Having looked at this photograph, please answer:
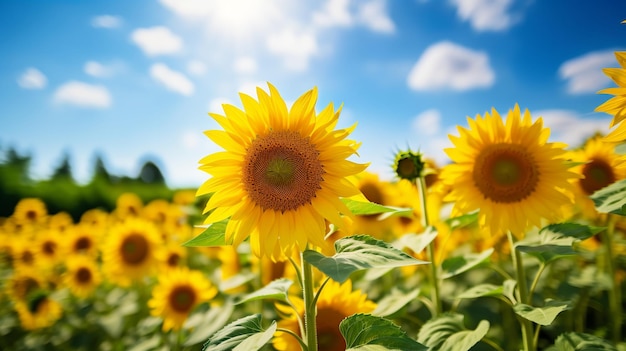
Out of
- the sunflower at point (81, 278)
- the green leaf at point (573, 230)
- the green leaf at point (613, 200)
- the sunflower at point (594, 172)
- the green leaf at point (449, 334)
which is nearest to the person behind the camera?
the green leaf at point (613, 200)

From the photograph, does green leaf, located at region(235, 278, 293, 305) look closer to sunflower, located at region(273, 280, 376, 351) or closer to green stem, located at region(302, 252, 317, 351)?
green stem, located at region(302, 252, 317, 351)

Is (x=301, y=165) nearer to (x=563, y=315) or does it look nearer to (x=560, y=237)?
(x=560, y=237)

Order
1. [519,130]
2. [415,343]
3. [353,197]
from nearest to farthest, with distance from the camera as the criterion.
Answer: [415,343] < [353,197] < [519,130]

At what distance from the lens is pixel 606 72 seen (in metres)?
1.75

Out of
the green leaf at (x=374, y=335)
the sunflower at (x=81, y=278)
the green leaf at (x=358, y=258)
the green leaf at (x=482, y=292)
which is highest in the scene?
the green leaf at (x=358, y=258)

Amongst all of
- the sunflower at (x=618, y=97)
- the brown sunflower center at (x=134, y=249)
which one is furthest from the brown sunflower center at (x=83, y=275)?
the sunflower at (x=618, y=97)

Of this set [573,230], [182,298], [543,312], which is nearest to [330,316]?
[543,312]

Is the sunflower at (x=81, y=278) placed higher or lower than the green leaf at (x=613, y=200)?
lower

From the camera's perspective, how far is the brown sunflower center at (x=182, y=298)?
403 centimetres

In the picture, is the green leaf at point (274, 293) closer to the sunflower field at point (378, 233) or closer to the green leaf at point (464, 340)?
the sunflower field at point (378, 233)

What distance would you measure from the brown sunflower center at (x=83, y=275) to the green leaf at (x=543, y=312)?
5.62 metres

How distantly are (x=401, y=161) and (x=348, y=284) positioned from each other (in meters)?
0.83

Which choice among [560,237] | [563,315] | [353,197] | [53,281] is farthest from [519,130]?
[53,281]

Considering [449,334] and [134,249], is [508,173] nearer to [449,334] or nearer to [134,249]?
[449,334]
